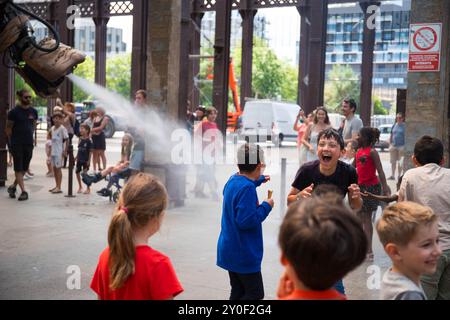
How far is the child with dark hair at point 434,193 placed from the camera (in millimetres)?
4371

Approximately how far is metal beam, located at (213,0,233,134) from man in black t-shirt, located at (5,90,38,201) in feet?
14.8

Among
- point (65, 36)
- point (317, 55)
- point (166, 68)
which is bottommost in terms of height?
point (166, 68)

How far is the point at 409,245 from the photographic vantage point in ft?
9.01

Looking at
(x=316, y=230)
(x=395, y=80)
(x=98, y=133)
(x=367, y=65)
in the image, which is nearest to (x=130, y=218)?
(x=316, y=230)

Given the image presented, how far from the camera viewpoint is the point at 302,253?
192 centimetres

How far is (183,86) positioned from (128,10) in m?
15.2

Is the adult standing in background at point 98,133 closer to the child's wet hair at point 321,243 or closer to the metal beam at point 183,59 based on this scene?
the metal beam at point 183,59

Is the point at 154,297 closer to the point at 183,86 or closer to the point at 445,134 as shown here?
the point at 445,134

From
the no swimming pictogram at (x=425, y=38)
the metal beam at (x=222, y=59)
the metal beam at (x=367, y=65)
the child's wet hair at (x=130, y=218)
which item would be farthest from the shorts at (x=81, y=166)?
the metal beam at (x=367, y=65)

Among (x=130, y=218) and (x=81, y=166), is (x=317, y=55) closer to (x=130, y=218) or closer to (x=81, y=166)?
(x=81, y=166)

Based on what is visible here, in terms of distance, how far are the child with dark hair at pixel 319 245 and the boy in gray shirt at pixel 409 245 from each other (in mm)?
754

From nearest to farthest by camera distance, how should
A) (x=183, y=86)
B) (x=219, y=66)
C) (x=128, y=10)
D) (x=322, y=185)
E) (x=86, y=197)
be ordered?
1. (x=322, y=185)
2. (x=183, y=86)
3. (x=86, y=197)
4. (x=219, y=66)
5. (x=128, y=10)

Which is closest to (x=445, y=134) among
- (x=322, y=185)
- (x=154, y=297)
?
(x=322, y=185)

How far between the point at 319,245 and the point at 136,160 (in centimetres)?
940
